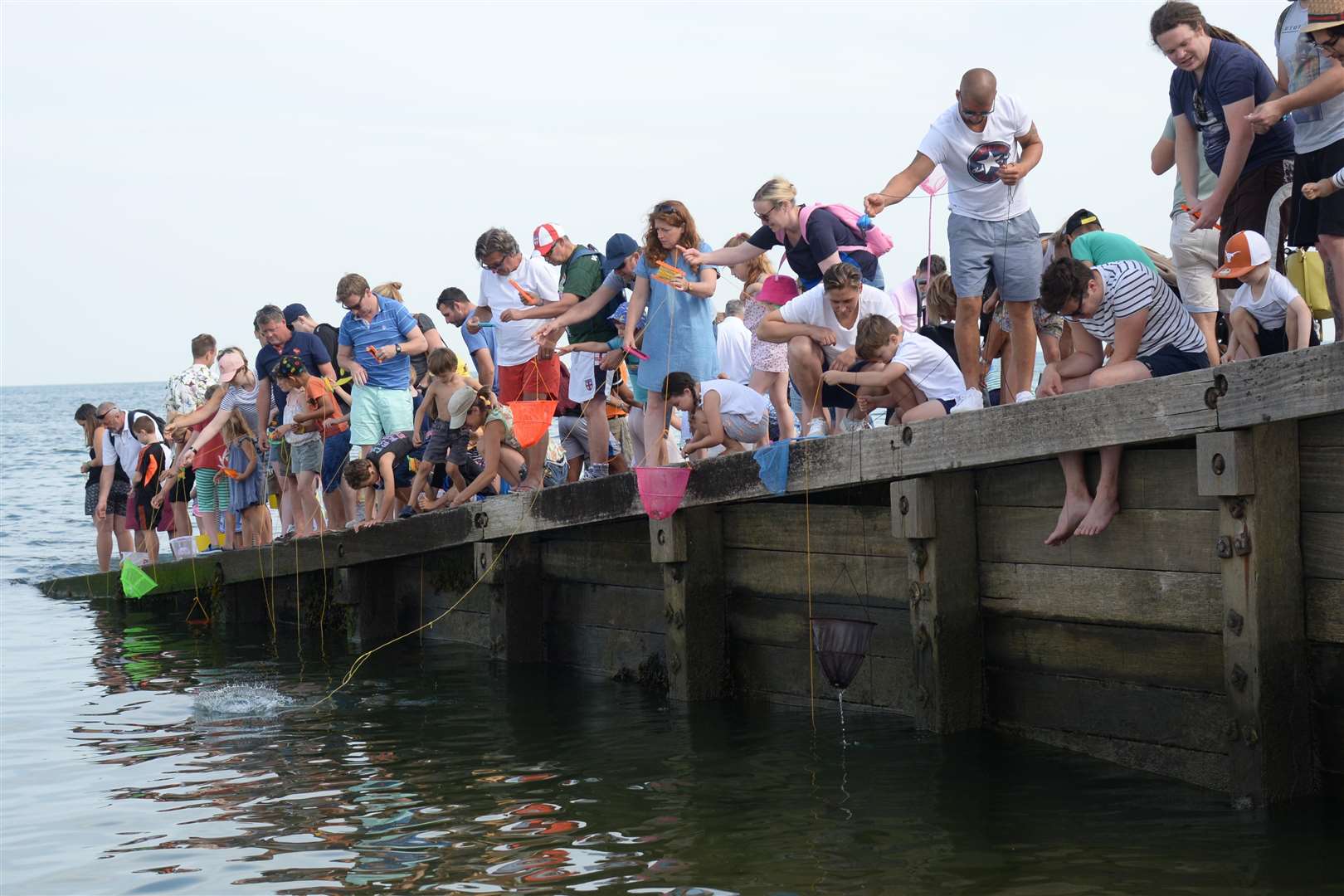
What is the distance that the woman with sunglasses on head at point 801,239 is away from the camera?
29.5ft

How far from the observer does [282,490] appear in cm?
1359

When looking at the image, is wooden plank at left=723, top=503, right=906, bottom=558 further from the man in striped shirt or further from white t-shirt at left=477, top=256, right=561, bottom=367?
white t-shirt at left=477, top=256, right=561, bottom=367

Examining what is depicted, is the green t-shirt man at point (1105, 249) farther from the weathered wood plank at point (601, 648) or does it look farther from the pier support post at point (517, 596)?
the pier support post at point (517, 596)

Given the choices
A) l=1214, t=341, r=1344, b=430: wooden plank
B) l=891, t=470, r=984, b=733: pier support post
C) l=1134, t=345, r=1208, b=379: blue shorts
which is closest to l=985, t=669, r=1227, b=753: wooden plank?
l=891, t=470, r=984, b=733: pier support post

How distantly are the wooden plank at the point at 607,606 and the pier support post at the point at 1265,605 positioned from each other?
4.19 meters

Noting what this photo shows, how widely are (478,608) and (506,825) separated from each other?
5263mm

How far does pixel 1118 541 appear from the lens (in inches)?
257

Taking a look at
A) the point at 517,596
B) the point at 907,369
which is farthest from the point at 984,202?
the point at 517,596

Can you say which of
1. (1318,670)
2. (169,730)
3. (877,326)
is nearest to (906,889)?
(1318,670)

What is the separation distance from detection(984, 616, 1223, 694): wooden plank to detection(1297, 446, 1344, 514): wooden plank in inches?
28.8

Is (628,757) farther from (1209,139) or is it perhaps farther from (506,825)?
(1209,139)

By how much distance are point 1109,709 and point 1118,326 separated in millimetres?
1758

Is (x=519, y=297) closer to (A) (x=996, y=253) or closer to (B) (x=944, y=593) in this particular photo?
(A) (x=996, y=253)

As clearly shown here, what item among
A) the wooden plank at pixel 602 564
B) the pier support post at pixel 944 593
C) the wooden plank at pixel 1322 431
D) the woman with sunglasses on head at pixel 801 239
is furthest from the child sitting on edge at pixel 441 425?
the wooden plank at pixel 1322 431
